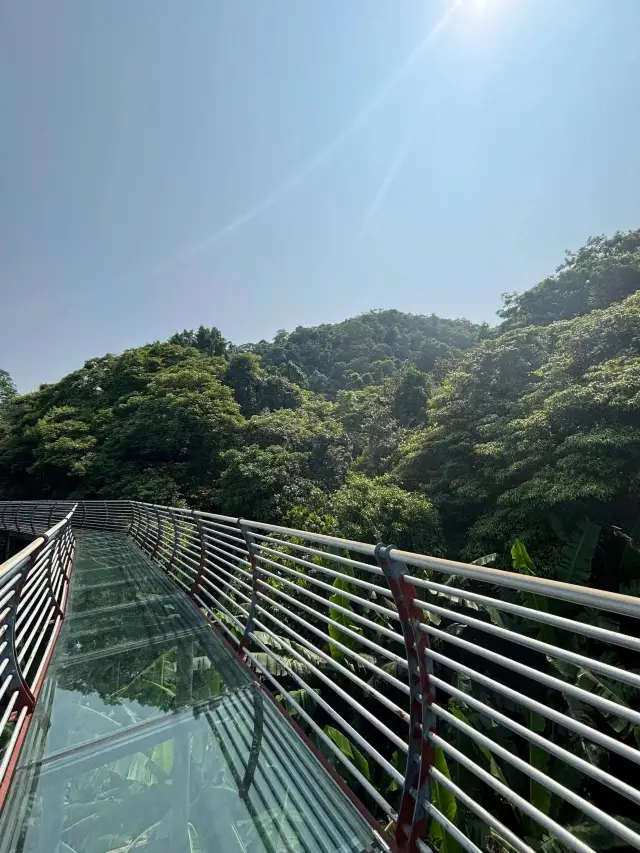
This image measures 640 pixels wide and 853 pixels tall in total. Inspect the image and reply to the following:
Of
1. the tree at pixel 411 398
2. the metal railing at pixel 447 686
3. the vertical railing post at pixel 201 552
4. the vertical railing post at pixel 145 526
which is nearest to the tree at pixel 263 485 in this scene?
the tree at pixel 411 398

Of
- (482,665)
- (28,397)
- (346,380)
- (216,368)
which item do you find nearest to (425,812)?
(482,665)

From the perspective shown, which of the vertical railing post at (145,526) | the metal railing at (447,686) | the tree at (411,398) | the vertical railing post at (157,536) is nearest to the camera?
the metal railing at (447,686)

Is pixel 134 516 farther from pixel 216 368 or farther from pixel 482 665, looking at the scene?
pixel 216 368

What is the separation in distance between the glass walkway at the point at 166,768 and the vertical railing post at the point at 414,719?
209 millimetres

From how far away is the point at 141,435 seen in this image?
2162cm

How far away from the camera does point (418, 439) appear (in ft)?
47.3

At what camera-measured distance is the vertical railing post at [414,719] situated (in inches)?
58.4

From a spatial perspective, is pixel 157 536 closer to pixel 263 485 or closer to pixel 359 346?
pixel 263 485

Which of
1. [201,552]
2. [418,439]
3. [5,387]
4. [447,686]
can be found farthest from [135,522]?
[5,387]

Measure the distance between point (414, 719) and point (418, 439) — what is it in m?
13.2

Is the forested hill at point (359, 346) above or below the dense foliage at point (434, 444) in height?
above

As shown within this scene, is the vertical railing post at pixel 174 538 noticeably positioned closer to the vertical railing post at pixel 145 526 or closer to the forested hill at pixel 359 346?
the vertical railing post at pixel 145 526

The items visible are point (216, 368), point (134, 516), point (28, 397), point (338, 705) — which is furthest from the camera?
point (28, 397)

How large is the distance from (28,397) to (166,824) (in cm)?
3695
